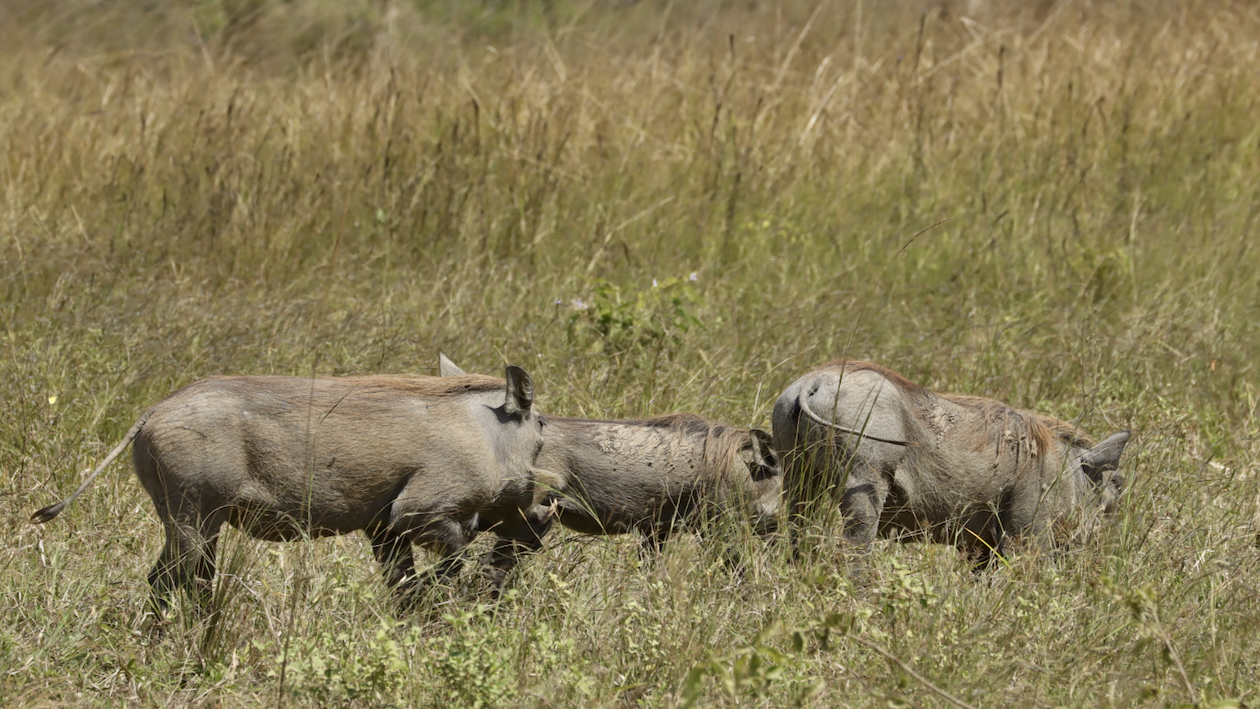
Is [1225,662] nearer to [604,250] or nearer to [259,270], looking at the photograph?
[604,250]

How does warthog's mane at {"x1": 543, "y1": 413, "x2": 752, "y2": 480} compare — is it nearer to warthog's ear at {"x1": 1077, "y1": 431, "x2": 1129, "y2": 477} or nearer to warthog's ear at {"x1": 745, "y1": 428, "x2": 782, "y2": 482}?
warthog's ear at {"x1": 745, "y1": 428, "x2": 782, "y2": 482}

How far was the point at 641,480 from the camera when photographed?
11.5 feet

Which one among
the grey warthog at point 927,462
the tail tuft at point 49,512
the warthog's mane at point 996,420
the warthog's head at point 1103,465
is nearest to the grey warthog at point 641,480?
the grey warthog at point 927,462

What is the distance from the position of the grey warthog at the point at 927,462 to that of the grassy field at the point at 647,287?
12cm

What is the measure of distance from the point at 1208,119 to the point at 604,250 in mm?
3875

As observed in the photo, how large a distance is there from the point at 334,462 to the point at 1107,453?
213 centimetres

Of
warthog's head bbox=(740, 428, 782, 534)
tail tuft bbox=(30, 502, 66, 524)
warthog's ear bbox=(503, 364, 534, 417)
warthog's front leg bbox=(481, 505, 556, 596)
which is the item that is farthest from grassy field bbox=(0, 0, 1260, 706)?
warthog's ear bbox=(503, 364, 534, 417)

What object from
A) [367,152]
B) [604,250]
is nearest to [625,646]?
[604,250]

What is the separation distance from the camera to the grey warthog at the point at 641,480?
11.5 feet

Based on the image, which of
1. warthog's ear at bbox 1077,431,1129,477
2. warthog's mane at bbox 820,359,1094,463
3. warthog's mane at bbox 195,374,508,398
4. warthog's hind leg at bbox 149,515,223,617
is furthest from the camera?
warthog's ear at bbox 1077,431,1129,477

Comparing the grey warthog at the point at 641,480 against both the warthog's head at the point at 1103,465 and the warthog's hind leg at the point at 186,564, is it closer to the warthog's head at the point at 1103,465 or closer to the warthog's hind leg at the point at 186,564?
the warthog's hind leg at the point at 186,564

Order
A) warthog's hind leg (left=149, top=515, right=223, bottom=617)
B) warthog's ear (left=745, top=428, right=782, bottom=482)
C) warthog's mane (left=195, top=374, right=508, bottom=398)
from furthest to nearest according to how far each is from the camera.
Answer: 1. warthog's ear (left=745, top=428, right=782, bottom=482)
2. warthog's mane (left=195, top=374, right=508, bottom=398)
3. warthog's hind leg (left=149, top=515, right=223, bottom=617)

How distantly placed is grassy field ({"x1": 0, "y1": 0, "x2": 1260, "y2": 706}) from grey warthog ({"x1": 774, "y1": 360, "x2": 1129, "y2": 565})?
12 cm

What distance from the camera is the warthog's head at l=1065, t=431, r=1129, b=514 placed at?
3.72 metres
